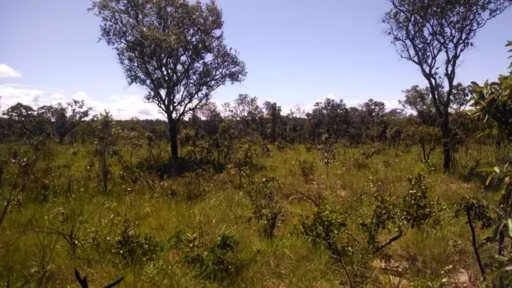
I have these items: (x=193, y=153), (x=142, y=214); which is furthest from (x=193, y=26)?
(x=142, y=214)

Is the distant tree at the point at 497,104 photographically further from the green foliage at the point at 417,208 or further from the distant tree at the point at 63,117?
the distant tree at the point at 63,117

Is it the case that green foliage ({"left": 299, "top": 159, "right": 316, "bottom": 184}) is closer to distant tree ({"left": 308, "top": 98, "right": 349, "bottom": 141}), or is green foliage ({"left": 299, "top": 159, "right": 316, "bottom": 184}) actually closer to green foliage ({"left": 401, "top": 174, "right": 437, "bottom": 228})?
green foliage ({"left": 401, "top": 174, "right": 437, "bottom": 228})

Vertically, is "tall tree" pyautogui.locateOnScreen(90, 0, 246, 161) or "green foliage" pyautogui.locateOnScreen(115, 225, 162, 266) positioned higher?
"tall tree" pyautogui.locateOnScreen(90, 0, 246, 161)

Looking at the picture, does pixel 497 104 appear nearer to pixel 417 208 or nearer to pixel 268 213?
pixel 417 208

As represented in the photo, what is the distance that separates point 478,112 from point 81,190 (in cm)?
886

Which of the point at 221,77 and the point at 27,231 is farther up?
the point at 221,77

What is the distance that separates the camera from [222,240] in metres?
5.09

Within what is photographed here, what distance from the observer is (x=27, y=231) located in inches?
228

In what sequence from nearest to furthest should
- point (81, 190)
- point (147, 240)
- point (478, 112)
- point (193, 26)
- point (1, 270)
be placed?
point (478, 112) < point (1, 270) < point (147, 240) < point (81, 190) < point (193, 26)

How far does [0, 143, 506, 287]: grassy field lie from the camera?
14.8 feet

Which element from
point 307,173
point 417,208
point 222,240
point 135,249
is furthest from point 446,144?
point 135,249

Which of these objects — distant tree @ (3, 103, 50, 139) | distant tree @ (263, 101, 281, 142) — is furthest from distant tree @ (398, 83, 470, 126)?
distant tree @ (3, 103, 50, 139)

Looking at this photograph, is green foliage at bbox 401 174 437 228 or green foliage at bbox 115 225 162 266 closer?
green foliage at bbox 115 225 162 266

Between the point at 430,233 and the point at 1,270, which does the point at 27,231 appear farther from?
the point at 430,233
